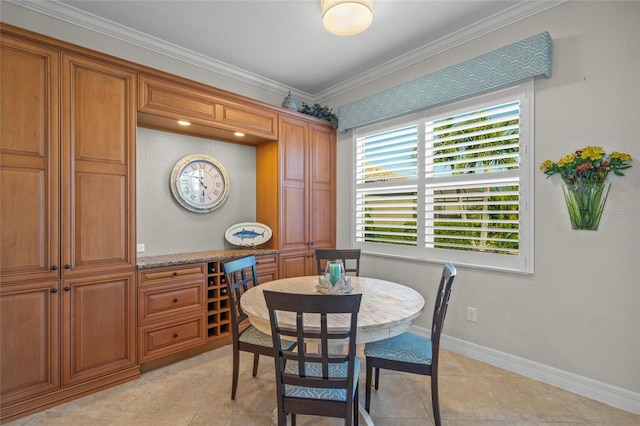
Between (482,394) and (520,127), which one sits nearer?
(482,394)

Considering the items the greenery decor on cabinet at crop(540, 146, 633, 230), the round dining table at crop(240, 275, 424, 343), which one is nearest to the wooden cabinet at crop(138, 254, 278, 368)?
the round dining table at crop(240, 275, 424, 343)

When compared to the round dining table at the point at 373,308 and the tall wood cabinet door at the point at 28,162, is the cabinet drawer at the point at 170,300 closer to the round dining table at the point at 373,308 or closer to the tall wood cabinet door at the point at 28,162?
the tall wood cabinet door at the point at 28,162

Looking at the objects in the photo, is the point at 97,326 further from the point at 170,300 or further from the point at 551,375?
the point at 551,375

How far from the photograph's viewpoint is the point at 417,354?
1.81 meters

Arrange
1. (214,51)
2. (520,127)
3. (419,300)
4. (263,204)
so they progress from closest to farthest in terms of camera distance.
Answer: (419,300)
(520,127)
(214,51)
(263,204)

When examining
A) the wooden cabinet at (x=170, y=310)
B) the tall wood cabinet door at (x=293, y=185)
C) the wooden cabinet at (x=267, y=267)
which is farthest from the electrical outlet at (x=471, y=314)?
the wooden cabinet at (x=170, y=310)

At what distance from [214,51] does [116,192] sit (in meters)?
1.77

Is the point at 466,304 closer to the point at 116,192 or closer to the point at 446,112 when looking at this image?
the point at 446,112

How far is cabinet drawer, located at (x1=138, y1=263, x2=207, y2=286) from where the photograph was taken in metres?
2.50

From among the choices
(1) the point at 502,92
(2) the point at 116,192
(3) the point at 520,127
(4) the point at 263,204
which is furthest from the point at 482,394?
(2) the point at 116,192

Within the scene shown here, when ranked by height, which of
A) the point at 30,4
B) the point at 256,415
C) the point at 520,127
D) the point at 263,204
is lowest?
the point at 256,415

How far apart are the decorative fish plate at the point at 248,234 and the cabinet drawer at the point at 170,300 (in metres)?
0.75

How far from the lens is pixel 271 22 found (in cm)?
260

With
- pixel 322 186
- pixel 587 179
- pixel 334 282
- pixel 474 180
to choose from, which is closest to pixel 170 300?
pixel 334 282
